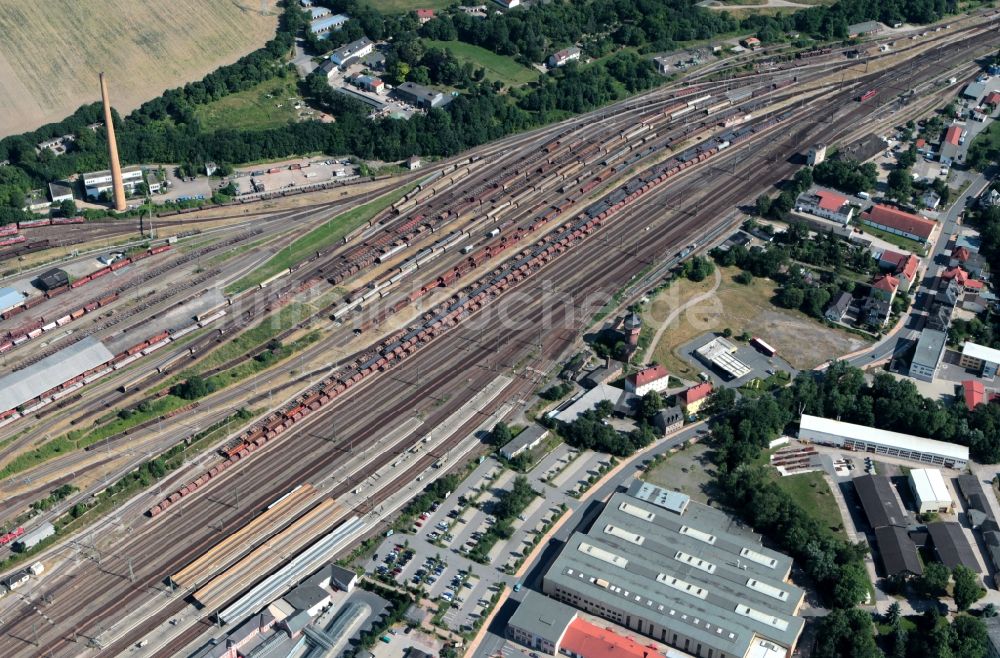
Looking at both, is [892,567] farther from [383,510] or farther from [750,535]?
[383,510]

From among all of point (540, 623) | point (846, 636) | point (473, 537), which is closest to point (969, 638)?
point (846, 636)

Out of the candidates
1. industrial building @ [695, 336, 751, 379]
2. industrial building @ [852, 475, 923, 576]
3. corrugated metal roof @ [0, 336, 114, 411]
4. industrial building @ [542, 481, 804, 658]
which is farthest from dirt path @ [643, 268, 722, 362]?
corrugated metal roof @ [0, 336, 114, 411]

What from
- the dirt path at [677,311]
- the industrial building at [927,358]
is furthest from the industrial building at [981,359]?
the dirt path at [677,311]

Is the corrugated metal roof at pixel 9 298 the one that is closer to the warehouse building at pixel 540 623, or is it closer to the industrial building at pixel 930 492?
the warehouse building at pixel 540 623

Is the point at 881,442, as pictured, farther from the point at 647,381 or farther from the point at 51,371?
the point at 51,371

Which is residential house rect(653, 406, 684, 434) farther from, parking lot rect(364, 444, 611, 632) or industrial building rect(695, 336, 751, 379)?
industrial building rect(695, 336, 751, 379)

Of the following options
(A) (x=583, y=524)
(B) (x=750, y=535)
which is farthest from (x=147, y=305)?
(B) (x=750, y=535)
